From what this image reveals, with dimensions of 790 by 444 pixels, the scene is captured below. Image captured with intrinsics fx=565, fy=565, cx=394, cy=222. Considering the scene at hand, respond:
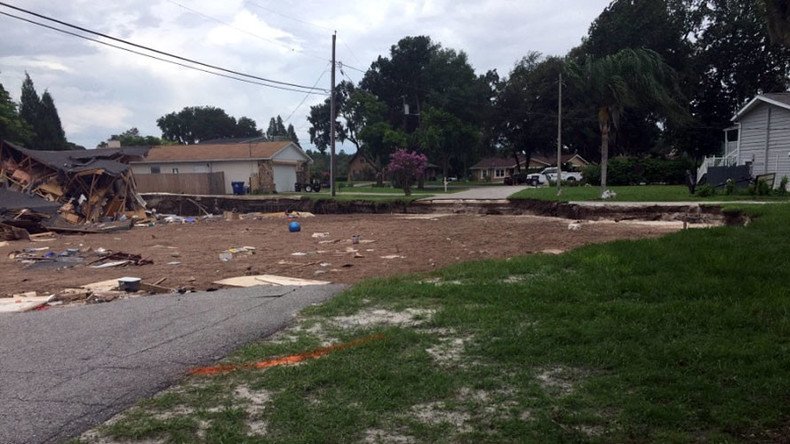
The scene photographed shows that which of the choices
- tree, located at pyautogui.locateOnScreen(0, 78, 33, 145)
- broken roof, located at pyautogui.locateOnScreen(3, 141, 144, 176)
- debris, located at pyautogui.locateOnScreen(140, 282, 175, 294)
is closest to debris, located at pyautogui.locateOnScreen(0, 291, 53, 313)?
debris, located at pyautogui.locateOnScreen(140, 282, 175, 294)

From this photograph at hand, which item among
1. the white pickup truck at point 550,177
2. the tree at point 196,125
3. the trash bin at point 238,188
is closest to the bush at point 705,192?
the white pickup truck at point 550,177

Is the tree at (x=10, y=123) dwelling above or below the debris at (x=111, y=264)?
above

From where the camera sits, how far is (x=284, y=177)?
4584 cm

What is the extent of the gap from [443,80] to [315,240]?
47794 mm

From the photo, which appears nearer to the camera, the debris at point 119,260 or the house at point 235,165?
the debris at point 119,260

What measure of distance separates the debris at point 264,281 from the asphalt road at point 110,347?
0.70 metres

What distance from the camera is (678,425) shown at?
3.54 meters

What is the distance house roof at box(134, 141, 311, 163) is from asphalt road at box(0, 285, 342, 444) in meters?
35.9

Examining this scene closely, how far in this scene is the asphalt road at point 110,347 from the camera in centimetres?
417

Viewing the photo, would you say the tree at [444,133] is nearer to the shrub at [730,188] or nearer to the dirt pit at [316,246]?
the dirt pit at [316,246]

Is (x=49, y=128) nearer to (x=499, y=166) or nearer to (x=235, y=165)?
(x=235, y=165)

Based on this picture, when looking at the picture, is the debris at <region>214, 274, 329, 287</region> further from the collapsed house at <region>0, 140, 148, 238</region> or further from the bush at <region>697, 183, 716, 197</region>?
the bush at <region>697, 183, 716, 197</region>

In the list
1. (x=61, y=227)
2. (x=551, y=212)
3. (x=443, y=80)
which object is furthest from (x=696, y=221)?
(x=443, y=80)

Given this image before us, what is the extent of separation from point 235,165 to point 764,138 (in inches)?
1358
